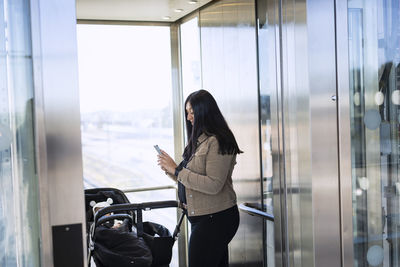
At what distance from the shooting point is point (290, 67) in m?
2.23

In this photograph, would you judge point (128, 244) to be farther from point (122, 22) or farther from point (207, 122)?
point (122, 22)

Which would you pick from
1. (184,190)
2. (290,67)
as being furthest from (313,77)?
(184,190)

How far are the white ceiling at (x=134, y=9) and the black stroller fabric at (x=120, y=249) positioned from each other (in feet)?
7.29

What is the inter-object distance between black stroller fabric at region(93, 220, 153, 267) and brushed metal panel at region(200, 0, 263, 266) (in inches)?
40.3

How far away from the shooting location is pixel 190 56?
206 inches

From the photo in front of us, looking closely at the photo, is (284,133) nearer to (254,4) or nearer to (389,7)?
(389,7)

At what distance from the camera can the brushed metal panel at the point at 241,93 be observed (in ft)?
12.5

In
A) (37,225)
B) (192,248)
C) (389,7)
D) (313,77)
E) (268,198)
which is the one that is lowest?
(192,248)

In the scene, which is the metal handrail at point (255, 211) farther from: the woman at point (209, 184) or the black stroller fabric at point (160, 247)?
the black stroller fabric at point (160, 247)

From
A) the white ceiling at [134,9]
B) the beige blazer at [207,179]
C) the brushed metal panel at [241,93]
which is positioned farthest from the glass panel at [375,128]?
the white ceiling at [134,9]

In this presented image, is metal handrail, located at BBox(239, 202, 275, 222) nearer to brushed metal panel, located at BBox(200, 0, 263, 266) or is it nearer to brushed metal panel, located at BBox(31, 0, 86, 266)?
brushed metal panel, located at BBox(200, 0, 263, 266)

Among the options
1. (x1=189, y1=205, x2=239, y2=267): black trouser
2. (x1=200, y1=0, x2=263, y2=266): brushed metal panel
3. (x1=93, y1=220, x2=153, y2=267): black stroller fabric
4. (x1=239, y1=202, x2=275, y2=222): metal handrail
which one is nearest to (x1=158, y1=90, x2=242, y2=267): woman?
(x1=189, y1=205, x2=239, y2=267): black trouser

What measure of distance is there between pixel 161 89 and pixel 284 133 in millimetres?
3502

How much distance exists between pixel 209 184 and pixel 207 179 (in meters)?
0.03
